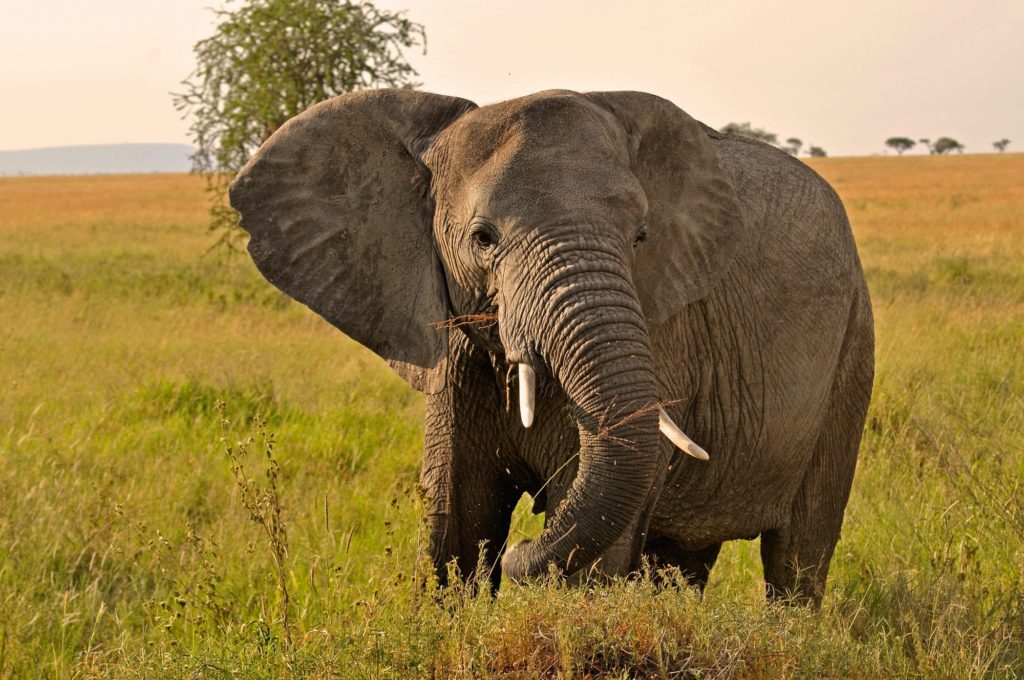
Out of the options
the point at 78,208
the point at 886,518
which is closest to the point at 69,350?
the point at 886,518

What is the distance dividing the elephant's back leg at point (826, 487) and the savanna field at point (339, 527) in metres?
0.18

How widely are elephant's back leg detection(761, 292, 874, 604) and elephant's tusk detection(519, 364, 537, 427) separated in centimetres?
203

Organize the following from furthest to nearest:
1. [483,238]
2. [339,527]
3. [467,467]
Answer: [339,527] < [467,467] < [483,238]

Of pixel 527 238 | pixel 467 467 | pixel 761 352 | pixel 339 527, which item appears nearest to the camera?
pixel 527 238

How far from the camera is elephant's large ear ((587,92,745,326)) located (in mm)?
3939

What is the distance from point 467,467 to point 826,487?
182cm

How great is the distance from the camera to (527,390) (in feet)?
11.0

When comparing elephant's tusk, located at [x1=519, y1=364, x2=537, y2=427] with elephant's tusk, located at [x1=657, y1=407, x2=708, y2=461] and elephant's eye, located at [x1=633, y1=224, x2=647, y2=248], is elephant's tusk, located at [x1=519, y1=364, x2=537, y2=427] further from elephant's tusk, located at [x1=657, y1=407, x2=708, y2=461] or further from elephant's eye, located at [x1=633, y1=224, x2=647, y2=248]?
elephant's eye, located at [x1=633, y1=224, x2=647, y2=248]

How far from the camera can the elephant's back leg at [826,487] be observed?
16.6ft

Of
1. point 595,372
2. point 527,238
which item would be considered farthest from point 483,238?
point 595,372

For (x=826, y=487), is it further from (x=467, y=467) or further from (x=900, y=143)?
(x=900, y=143)

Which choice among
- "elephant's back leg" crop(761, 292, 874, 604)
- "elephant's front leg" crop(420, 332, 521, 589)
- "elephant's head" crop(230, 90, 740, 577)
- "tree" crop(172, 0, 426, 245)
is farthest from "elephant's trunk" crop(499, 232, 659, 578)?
"tree" crop(172, 0, 426, 245)

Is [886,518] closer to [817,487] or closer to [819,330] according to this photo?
[817,487]

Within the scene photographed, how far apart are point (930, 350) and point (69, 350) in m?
6.52
